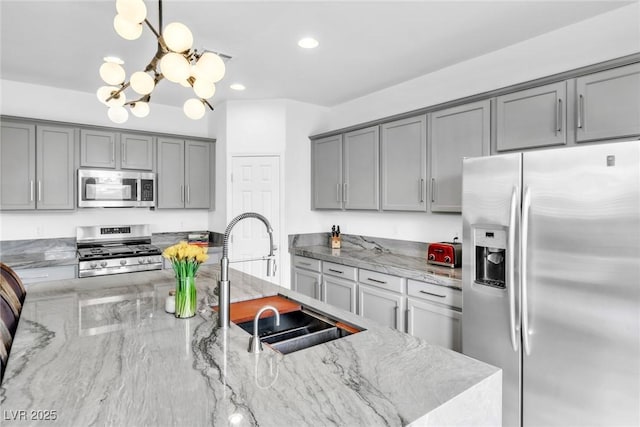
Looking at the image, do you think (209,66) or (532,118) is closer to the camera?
(209,66)

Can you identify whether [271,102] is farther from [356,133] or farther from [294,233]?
[294,233]

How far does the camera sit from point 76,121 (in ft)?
12.9

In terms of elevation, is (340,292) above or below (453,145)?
below

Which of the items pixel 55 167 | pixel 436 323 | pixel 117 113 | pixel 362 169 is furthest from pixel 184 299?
pixel 55 167

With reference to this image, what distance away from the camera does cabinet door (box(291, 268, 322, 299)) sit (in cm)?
383

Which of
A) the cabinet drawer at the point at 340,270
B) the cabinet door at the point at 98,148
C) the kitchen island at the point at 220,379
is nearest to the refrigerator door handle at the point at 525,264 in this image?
the kitchen island at the point at 220,379

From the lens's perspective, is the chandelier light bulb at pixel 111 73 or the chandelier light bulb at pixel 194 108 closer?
the chandelier light bulb at pixel 111 73

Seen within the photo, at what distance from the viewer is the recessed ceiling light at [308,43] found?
273 centimetres

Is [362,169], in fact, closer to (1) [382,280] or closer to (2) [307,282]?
(1) [382,280]

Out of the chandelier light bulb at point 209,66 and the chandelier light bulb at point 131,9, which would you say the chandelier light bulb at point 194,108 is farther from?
the chandelier light bulb at point 131,9

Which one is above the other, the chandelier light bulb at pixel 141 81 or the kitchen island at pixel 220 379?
the chandelier light bulb at pixel 141 81

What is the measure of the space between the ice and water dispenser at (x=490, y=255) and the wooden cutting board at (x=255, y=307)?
118 centimetres

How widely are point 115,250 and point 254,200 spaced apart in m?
1.60

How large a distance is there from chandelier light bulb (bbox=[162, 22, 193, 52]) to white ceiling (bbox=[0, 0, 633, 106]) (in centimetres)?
102
